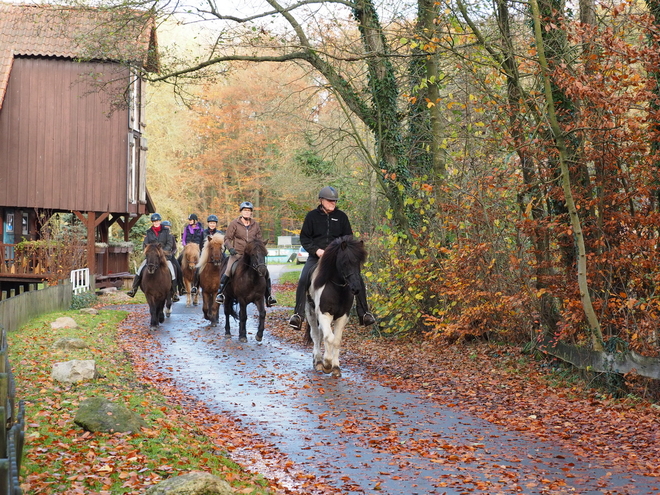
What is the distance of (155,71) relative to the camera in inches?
745

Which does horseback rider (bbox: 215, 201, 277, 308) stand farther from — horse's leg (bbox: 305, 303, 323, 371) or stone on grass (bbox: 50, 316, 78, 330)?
horse's leg (bbox: 305, 303, 323, 371)

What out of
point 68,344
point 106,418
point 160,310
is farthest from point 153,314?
point 106,418

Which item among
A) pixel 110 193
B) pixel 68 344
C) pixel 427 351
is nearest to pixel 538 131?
pixel 427 351

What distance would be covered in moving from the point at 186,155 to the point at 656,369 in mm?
49529

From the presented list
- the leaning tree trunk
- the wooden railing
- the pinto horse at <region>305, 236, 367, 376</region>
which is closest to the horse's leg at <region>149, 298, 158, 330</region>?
the pinto horse at <region>305, 236, 367, 376</region>

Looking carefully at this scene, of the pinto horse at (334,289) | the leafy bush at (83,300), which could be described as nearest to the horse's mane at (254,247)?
the pinto horse at (334,289)

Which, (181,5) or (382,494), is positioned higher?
(181,5)

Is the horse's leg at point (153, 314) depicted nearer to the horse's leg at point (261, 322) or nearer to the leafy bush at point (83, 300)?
the horse's leg at point (261, 322)

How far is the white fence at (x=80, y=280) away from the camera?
25797 mm

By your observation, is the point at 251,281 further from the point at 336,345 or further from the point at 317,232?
the point at 336,345

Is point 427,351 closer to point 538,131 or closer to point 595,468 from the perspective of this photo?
point 538,131

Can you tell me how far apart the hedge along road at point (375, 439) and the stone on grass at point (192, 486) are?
1201mm

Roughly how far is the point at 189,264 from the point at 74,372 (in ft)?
48.0

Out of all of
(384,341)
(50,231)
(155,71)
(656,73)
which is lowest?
(384,341)
